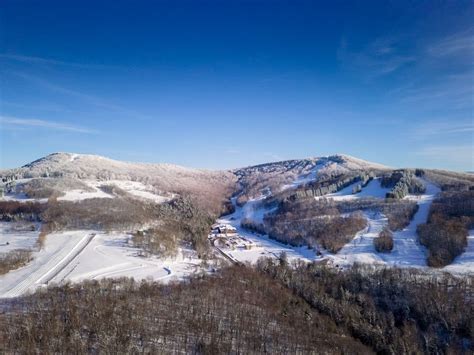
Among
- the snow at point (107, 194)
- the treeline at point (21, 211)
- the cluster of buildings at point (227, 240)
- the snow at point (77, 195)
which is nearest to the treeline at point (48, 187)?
the snow at point (77, 195)

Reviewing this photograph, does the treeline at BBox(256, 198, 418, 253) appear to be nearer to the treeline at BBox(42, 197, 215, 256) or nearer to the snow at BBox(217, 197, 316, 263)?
the snow at BBox(217, 197, 316, 263)

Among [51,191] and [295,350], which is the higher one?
[51,191]

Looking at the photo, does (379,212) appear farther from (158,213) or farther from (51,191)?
(51,191)

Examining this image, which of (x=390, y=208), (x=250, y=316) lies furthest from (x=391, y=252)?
(x=250, y=316)

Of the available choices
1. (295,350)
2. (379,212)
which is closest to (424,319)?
(295,350)

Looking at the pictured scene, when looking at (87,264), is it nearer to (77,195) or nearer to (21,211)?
(21,211)

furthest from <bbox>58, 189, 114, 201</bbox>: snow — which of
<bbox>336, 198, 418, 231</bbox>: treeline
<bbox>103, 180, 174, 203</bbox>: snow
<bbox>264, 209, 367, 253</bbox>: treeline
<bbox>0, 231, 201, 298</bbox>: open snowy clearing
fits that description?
<bbox>336, 198, 418, 231</bbox>: treeline

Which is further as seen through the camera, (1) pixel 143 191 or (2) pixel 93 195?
(1) pixel 143 191
